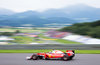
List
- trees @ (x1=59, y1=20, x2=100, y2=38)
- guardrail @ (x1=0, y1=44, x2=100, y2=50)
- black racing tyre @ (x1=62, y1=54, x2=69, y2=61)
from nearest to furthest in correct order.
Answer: black racing tyre @ (x1=62, y1=54, x2=69, y2=61) → guardrail @ (x1=0, y1=44, x2=100, y2=50) → trees @ (x1=59, y1=20, x2=100, y2=38)

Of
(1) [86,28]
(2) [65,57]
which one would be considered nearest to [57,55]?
(2) [65,57]

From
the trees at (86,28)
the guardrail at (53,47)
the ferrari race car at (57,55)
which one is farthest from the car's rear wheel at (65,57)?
the trees at (86,28)

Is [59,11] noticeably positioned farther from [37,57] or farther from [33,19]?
[37,57]

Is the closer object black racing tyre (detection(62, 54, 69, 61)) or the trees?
black racing tyre (detection(62, 54, 69, 61))

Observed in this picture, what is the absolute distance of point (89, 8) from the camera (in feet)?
106

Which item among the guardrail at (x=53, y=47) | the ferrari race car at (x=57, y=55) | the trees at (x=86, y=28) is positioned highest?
the trees at (x=86, y=28)

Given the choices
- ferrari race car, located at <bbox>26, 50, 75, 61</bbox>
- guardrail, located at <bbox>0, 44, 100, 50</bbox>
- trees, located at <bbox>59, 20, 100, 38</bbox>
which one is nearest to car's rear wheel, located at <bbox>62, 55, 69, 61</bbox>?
ferrari race car, located at <bbox>26, 50, 75, 61</bbox>

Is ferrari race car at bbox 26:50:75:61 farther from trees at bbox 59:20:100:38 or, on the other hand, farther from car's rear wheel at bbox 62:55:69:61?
trees at bbox 59:20:100:38

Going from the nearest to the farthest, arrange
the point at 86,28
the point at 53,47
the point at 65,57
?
the point at 65,57, the point at 53,47, the point at 86,28

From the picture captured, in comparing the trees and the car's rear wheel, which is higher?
the trees

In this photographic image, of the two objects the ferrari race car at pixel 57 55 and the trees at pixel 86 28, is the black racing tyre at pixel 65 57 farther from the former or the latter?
the trees at pixel 86 28

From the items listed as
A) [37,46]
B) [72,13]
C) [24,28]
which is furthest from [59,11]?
[37,46]

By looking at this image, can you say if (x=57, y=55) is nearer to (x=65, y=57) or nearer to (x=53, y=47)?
(x=65, y=57)

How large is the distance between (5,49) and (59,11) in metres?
19.6
